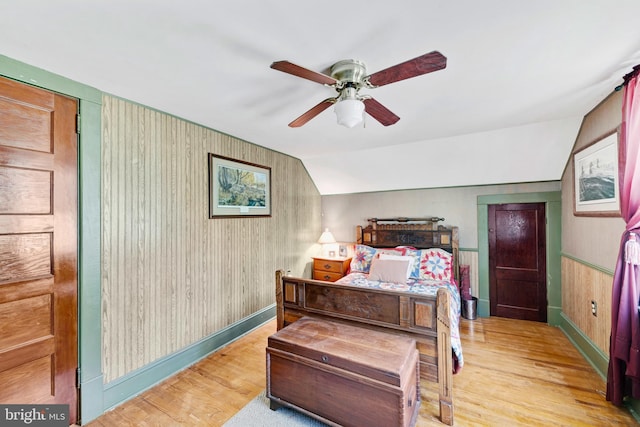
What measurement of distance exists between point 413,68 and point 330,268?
3.54 meters

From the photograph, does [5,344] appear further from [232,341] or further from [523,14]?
[523,14]

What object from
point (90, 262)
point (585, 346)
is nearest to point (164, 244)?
point (90, 262)

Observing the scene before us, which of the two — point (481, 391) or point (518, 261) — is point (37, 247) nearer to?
point (481, 391)

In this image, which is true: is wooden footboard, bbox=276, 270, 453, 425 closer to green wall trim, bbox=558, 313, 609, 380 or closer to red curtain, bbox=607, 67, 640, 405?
red curtain, bbox=607, 67, 640, 405

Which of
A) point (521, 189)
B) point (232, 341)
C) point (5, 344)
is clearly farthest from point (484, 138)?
point (5, 344)

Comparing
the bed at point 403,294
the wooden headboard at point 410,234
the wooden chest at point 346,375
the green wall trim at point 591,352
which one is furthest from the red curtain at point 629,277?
the wooden headboard at point 410,234

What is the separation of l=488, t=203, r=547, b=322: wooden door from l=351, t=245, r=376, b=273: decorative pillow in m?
1.76

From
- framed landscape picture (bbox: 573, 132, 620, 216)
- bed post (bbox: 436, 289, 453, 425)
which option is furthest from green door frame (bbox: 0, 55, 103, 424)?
framed landscape picture (bbox: 573, 132, 620, 216)

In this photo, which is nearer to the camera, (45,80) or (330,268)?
(45,80)

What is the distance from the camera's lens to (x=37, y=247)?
1.85 m

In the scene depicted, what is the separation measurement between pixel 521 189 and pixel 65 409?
5320 mm

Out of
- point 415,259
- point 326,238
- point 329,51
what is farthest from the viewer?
point 326,238

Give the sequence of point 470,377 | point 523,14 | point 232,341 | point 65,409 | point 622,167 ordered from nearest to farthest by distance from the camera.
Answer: point 523,14, point 65,409, point 622,167, point 470,377, point 232,341

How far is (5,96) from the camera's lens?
1720 mm
